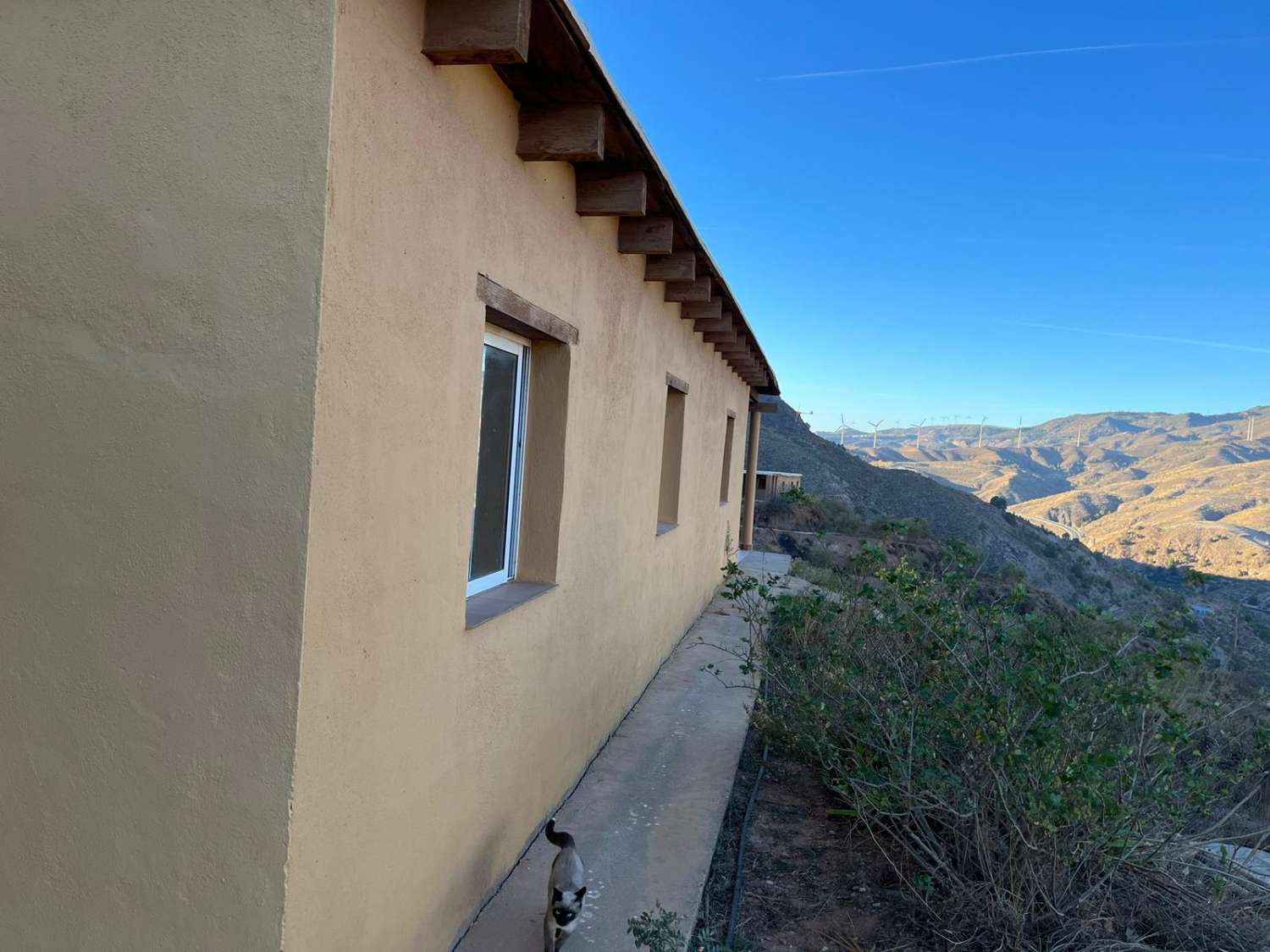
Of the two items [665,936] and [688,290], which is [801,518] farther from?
[665,936]

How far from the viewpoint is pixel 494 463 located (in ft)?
11.6

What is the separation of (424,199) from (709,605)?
8725 millimetres

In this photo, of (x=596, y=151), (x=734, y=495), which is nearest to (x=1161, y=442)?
(x=734, y=495)

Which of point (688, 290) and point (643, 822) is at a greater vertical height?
point (688, 290)

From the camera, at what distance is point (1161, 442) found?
142 m

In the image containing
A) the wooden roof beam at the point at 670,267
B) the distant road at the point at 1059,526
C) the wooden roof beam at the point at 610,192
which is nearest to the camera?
the wooden roof beam at the point at 610,192

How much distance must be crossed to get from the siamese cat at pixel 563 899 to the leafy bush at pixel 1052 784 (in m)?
1.31

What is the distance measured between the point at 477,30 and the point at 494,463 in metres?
1.76

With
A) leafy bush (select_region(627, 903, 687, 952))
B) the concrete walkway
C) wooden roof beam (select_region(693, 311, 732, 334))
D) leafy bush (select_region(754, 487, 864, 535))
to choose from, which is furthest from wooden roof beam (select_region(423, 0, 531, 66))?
leafy bush (select_region(754, 487, 864, 535))

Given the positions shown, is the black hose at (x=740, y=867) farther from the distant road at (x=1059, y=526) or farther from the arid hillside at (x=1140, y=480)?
the distant road at (x=1059, y=526)

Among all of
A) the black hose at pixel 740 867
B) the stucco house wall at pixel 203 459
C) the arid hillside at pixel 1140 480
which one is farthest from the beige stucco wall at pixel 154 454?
the arid hillside at pixel 1140 480

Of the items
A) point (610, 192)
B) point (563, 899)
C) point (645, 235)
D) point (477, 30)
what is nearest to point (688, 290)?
point (645, 235)

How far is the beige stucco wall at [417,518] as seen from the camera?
2004mm

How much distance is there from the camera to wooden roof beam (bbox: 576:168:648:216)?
11.9 feet
